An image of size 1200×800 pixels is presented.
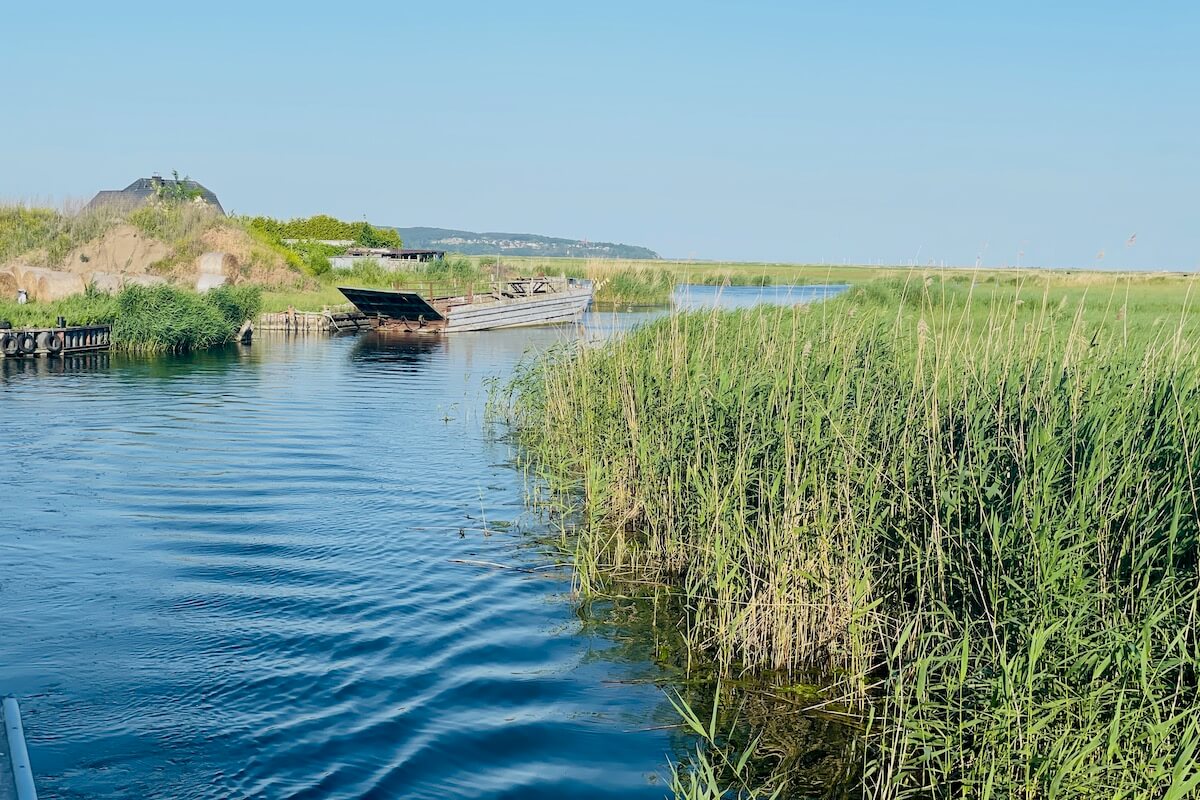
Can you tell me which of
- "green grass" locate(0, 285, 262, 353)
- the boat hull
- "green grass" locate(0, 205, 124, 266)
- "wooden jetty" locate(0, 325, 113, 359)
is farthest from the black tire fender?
"green grass" locate(0, 205, 124, 266)

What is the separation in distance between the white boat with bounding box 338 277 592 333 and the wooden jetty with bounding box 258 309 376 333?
1.04 m

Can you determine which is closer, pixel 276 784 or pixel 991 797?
Answer: pixel 991 797

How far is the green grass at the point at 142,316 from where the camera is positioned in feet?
105

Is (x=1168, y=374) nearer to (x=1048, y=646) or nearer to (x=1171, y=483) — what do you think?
(x=1171, y=483)

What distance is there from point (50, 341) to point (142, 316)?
322cm

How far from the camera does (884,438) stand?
7.45m

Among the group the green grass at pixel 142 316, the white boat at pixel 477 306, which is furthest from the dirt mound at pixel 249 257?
the green grass at pixel 142 316

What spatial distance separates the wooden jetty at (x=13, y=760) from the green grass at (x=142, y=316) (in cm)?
2874

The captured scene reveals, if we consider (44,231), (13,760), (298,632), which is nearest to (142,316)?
(44,231)

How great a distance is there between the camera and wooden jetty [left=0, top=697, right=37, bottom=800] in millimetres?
4637

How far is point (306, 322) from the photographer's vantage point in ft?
145

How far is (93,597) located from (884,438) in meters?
6.92

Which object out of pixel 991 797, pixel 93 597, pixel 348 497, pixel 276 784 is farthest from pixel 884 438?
pixel 348 497

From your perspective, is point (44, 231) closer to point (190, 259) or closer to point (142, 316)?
point (190, 259)
